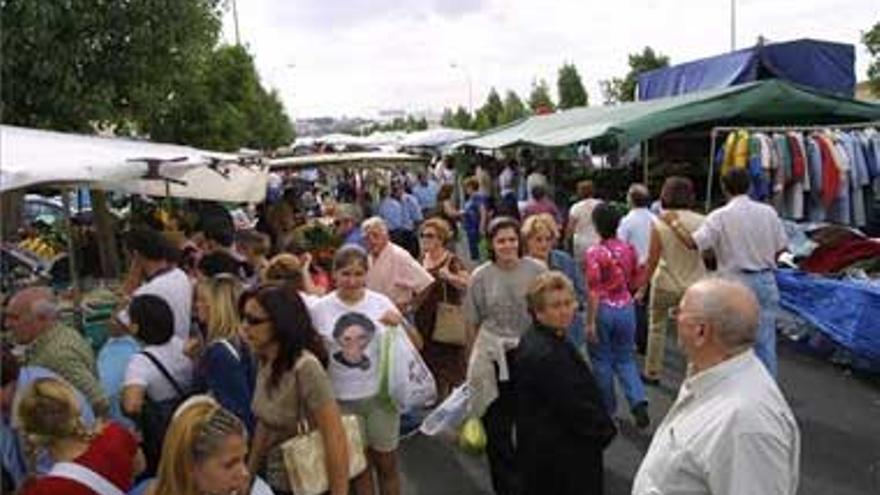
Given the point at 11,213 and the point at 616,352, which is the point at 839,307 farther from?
the point at 11,213

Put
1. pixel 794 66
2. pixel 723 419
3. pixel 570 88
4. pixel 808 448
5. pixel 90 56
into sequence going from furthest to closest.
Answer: pixel 570 88, pixel 794 66, pixel 90 56, pixel 808 448, pixel 723 419

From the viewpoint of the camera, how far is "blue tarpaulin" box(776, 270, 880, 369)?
8.55 meters

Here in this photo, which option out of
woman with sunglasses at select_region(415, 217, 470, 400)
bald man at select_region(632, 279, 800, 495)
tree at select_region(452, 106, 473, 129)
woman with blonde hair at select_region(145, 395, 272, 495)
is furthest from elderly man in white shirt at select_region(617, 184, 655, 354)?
tree at select_region(452, 106, 473, 129)

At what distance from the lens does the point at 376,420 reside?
5.05m

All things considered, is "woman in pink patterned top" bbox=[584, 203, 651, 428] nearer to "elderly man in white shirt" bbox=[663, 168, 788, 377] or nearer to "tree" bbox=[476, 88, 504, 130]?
"elderly man in white shirt" bbox=[663, 168, 788, 377]

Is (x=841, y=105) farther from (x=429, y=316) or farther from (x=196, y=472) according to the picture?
(x=196, y=472)

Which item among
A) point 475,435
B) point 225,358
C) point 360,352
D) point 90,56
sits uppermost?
point 90,56

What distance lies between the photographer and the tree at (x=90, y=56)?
408 inches

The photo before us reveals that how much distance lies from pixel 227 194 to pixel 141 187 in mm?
1453

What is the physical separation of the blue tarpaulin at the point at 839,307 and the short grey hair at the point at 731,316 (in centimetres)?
594

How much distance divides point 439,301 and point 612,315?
1.19 m

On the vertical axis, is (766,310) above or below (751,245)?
below

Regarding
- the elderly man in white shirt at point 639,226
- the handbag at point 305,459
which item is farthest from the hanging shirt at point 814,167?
the handbag at point 305,459

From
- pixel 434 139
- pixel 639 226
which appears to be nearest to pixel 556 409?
pixel 639 226
